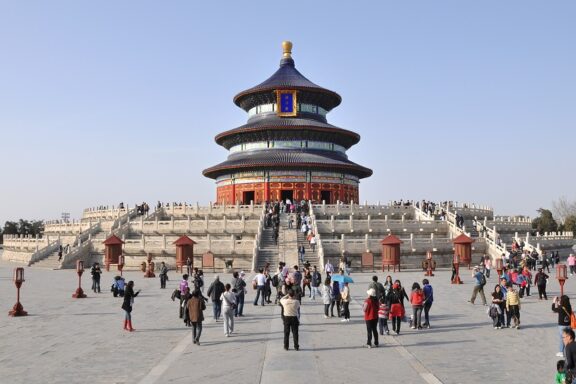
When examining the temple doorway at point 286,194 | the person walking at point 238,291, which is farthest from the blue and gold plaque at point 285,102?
the person walking at point 238,291

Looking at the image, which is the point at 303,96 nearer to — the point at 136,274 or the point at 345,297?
the point at 136,274

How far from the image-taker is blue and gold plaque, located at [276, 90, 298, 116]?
217ft

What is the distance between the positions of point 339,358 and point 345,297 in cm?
543

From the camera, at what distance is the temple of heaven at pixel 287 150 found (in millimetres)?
61344

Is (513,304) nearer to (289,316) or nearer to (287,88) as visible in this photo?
(289,316)

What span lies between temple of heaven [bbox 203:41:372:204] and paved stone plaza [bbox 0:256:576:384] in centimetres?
3929

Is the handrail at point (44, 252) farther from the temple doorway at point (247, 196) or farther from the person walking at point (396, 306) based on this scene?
the person walking at point (396, 306)

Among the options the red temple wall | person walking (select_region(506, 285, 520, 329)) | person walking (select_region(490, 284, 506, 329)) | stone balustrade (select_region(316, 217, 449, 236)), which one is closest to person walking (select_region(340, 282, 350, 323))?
person walking (select_region(490, 284, 506, 329))

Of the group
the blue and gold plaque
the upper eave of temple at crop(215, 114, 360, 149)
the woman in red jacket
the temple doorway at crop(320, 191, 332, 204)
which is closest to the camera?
the woman in red jacket

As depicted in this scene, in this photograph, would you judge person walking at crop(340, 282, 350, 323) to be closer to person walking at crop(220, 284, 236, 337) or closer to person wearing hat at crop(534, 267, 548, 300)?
person walking at crop(220, 284, 236, 337)

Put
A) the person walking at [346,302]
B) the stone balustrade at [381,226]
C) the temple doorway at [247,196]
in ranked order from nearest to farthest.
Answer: the person walking at [346,302] → the stone balustrade at [381,226] → the temple doorway at [247,196]

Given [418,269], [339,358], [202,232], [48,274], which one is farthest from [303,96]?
[339,358]

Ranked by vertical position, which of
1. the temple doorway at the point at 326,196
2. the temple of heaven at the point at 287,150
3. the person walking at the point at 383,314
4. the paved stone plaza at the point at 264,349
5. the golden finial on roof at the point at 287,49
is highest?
the golden finial on roof at the point at 287,49

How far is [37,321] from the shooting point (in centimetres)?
1898
